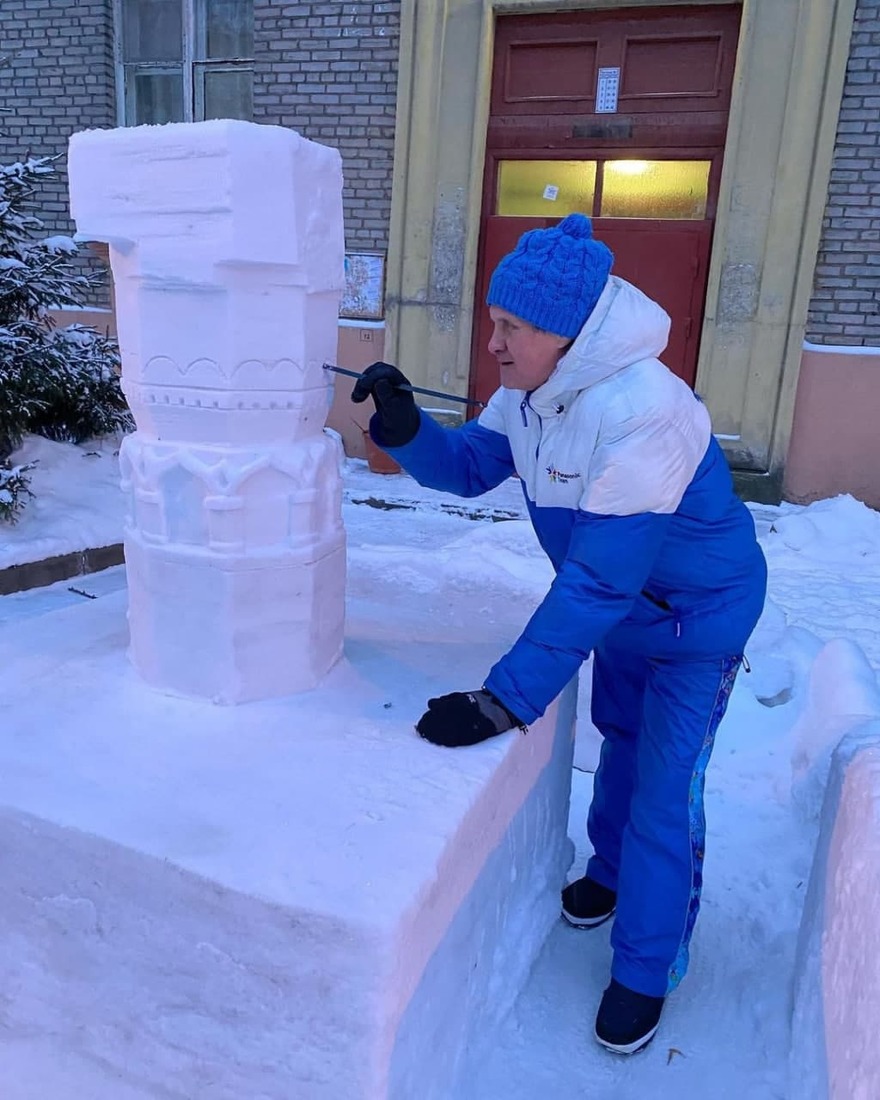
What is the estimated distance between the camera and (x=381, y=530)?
4934 millimetres

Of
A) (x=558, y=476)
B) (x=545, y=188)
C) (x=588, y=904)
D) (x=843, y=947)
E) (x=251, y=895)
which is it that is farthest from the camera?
(x=545, y=188)

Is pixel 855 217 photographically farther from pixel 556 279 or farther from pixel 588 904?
pixel 588 904

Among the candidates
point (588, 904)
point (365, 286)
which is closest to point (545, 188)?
point (365, 286)

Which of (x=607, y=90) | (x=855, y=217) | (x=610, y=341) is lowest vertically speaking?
(x=610, y=341)

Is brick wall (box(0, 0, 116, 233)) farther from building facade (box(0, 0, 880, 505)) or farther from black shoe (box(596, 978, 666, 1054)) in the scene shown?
black shoe (box(596, 978, 666, 1054))

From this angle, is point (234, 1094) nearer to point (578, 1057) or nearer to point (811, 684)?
point (578, 1057)

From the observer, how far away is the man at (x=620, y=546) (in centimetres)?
157

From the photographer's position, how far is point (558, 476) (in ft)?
5.51

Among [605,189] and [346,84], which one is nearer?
[605,189]

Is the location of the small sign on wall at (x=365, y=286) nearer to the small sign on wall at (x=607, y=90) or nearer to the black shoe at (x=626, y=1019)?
the small sign on wall at (x=607, y=90)

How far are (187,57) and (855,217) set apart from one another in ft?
17.6

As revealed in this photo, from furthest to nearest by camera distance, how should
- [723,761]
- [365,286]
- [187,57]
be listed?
1. [187,57]
2. [365,286]
3. [723,761]

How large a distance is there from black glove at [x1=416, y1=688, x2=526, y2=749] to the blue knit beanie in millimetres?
723

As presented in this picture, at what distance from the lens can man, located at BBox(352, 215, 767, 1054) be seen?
157 centimetres
